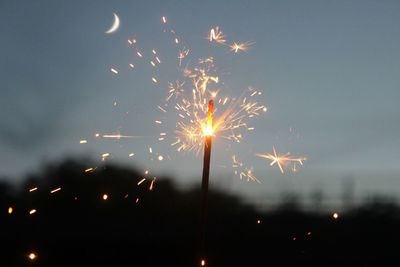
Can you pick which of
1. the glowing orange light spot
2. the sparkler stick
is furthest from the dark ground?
the sparkler stick

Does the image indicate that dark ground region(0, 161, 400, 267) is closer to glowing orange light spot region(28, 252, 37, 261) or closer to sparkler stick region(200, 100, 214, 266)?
glowing orange light spot region(28, 252, 37, 261)

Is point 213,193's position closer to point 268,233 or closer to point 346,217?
point 268,233

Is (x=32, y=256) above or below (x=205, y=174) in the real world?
below

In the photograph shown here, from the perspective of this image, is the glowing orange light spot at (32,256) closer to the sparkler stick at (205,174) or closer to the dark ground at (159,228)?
the dark ground at (159,228)

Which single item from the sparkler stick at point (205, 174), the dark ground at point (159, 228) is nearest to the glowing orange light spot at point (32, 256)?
the dark ground at point (159, 228)

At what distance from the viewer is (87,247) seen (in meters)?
13.6

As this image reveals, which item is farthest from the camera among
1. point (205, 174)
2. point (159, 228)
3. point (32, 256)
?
point (159, 228)

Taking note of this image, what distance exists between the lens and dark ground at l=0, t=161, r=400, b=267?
531 inches

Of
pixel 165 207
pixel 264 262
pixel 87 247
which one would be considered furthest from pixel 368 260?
pixel 87 247

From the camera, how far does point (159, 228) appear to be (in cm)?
1498

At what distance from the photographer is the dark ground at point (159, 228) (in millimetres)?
13500

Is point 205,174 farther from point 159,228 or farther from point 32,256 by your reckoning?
point 159,228

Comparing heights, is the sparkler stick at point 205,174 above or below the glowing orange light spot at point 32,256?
above

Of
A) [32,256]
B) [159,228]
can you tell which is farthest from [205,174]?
[159,228]
